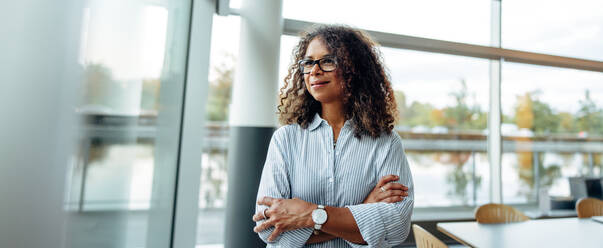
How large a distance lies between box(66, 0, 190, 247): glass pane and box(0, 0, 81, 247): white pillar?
0.28ft

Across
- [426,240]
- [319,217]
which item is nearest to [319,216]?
[319,217]

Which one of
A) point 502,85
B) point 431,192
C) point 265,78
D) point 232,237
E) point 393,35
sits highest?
point 393,35

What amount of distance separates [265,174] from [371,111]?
0.52m

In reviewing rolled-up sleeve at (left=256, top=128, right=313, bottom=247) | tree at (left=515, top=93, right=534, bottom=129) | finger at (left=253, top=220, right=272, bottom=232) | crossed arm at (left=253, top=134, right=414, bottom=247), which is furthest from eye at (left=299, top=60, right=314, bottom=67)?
tree at (left=515, top=93, right=534, bottom=129)

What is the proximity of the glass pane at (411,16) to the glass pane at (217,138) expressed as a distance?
73 centimetres

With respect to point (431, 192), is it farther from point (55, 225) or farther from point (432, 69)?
point (55, 225)

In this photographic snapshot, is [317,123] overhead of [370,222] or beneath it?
overhead

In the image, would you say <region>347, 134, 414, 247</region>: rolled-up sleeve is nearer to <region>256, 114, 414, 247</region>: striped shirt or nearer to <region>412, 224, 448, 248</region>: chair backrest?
<region>256, 114, 414, 247</region>: striped shirt

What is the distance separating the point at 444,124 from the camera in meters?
4.13

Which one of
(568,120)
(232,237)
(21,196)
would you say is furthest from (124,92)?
(568,120)

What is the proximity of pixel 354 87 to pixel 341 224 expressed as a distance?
0.57 m

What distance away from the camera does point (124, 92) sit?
1.06 metres

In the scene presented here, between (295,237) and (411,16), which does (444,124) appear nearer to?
(411,16)

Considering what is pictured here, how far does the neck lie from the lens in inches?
52.6
